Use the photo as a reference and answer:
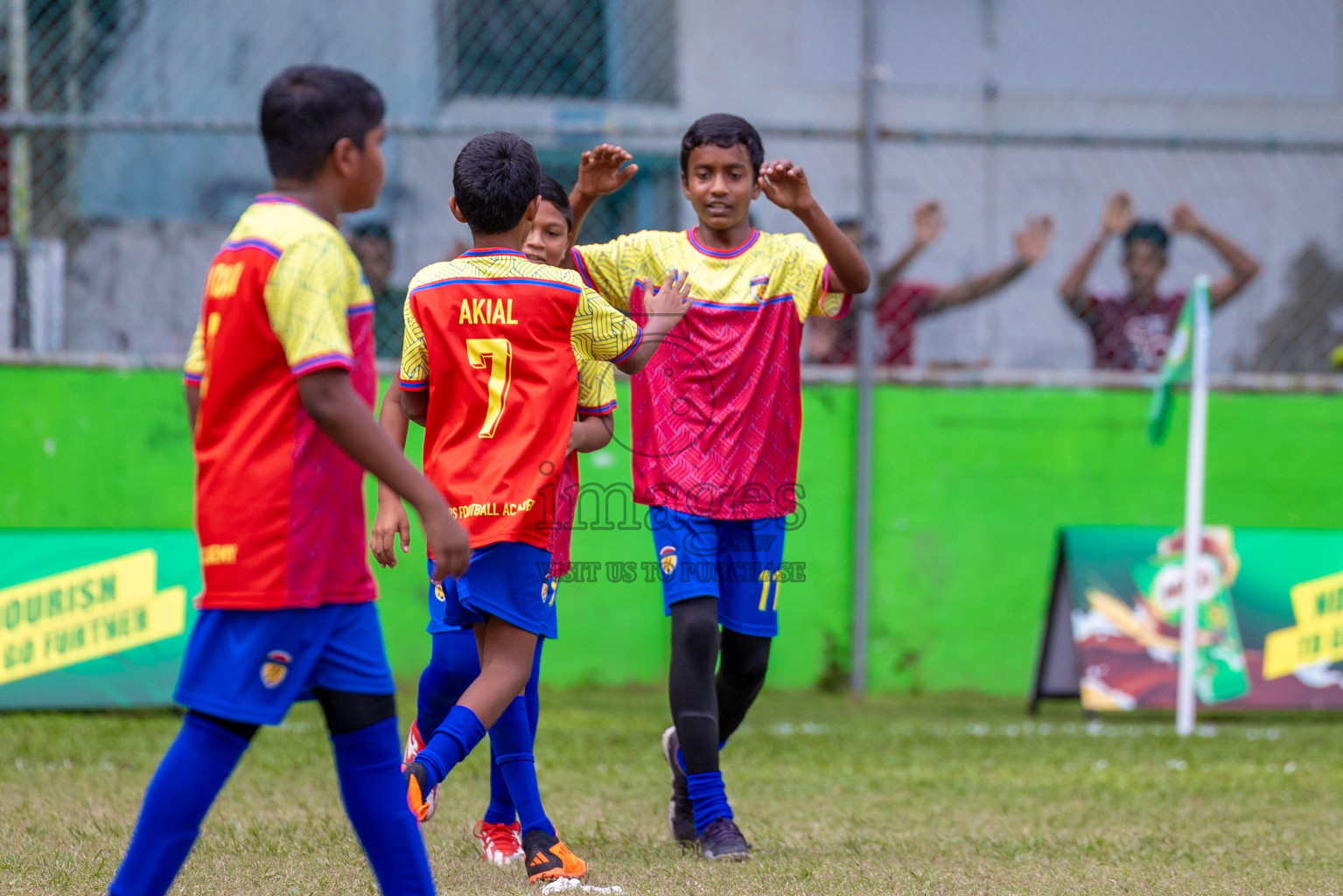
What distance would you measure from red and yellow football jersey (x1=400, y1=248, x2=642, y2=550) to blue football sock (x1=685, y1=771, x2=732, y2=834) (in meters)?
0.89

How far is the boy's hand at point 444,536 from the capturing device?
236 cm

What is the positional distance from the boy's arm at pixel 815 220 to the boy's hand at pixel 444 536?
1591mm

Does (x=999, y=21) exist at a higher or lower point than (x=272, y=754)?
higher

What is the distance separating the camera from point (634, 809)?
438 cm

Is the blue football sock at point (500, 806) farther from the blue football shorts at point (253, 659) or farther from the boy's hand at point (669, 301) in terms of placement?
the blue football shorts at point (253, 659)

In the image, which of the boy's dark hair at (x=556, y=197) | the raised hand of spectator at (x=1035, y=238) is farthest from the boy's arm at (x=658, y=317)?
the raised hand of spectator at (x=1035, y=238)

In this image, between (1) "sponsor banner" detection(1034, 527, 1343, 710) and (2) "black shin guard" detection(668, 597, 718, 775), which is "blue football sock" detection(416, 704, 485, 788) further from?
(1) "sponsor banner" detection(1034, 527, 1343, 710)

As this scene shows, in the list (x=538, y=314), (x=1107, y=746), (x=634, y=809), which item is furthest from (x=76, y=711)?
(x=1107, y=746)

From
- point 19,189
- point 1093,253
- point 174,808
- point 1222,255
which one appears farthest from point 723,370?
point 19,189

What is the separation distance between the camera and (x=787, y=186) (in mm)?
3699

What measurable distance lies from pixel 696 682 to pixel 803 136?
4.09m

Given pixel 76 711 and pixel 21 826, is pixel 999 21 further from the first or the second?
pixel 21 826

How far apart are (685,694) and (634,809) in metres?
0.75

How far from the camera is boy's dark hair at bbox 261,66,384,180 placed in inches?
93.5
